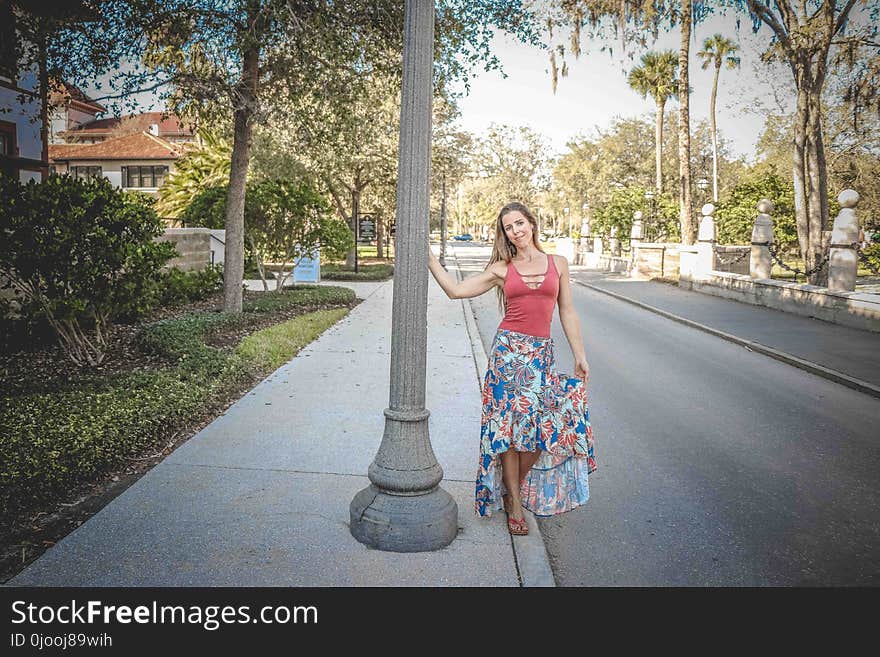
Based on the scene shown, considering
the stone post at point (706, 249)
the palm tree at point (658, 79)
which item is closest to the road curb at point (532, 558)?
the stone post at point (706, 249)

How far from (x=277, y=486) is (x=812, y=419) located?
18.4 ft

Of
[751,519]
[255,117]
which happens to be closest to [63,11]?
[255,117]

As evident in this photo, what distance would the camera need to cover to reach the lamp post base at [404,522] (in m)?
3.78

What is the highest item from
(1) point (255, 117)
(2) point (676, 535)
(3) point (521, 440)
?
(1) point (255, 117)

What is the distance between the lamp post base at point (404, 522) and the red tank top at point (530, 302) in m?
1.07

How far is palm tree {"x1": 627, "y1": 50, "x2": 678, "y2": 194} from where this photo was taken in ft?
135

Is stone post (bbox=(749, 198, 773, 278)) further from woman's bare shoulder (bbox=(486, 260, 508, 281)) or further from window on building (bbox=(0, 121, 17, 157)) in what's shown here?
window on building (bbox=(0, 121, 17, 157))

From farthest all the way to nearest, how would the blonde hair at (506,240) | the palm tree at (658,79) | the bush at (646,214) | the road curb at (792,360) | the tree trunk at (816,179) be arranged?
the palm tree at (658,79), the bush at (646,214), the tree trunk at (816,179), the road curb at (792,360), the blonde hair at (506,240)

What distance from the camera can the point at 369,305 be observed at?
1692cm

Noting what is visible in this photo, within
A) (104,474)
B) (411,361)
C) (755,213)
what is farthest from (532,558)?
(755,213)

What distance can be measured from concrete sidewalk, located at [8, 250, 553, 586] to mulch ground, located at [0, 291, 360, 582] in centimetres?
14

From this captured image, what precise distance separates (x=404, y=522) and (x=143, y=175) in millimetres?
58789

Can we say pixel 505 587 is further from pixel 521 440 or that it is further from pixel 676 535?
pixel 676 535

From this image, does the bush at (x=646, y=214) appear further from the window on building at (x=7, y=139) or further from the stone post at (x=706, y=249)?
the window on building at (x=7, y=139)
